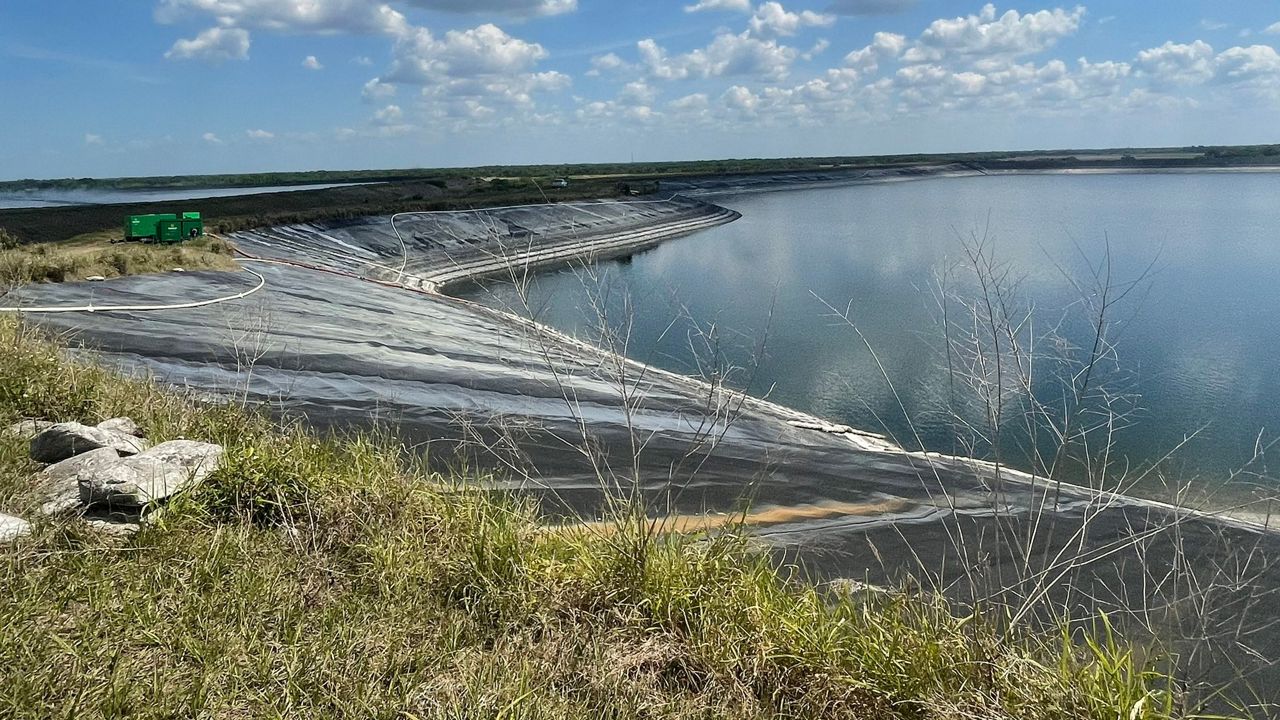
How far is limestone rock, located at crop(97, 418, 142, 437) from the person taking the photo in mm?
6625

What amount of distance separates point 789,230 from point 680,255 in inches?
507

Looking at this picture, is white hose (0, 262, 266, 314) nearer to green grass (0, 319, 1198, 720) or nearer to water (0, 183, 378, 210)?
green grass (0, 319, 1198, 720)

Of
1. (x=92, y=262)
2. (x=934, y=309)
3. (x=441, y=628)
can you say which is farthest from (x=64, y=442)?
(x=934, y=309)

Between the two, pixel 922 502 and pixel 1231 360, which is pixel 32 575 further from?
pixel 1231 360

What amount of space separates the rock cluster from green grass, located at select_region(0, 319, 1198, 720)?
5.5 inches

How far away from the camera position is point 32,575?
4.28m

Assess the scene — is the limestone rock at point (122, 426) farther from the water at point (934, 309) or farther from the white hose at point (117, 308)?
the white hose at point (117, 308)

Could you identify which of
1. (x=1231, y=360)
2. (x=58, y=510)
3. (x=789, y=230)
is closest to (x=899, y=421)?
(x=1231, y=360)

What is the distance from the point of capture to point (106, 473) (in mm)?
5277

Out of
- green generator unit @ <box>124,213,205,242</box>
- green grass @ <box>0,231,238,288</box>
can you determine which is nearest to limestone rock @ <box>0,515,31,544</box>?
green grass @ <box>0,231,238,288</box>

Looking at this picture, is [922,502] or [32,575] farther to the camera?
[922,502]

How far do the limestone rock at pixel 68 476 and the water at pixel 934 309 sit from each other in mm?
2940

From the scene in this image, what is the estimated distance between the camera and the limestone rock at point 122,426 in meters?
6.62

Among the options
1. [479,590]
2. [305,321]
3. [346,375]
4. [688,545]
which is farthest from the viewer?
[305,321]
